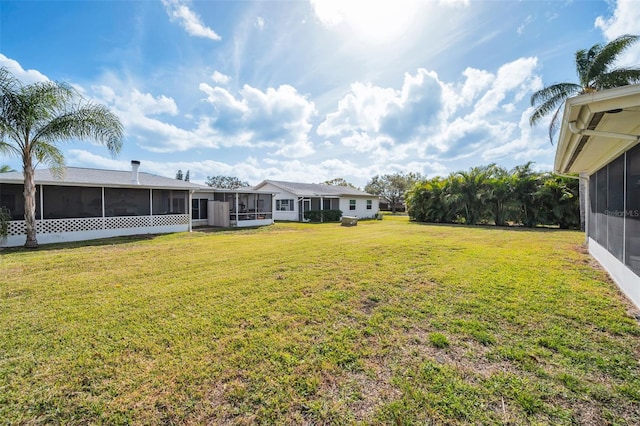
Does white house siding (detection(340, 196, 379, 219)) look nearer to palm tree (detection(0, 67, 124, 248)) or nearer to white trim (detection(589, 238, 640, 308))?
palm tree (detection(0, 67, 124, 248))

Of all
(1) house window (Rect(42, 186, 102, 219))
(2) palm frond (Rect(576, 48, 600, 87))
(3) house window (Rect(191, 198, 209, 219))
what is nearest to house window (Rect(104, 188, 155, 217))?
(1) house window (Rect(42, 186, 102, 219))

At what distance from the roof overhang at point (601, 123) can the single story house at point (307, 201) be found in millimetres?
18623

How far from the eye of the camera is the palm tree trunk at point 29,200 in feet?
31.4

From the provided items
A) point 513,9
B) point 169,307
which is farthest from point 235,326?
point 513,9

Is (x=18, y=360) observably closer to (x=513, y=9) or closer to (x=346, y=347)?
(x=346, y=347)

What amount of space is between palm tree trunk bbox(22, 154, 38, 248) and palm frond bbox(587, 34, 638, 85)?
25408mm

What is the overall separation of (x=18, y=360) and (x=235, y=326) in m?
2.18

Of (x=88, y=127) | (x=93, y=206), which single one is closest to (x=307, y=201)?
(x=93, y=206)

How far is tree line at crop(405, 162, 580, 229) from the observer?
593 inches

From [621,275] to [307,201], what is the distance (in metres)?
21.2

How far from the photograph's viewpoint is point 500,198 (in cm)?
1703

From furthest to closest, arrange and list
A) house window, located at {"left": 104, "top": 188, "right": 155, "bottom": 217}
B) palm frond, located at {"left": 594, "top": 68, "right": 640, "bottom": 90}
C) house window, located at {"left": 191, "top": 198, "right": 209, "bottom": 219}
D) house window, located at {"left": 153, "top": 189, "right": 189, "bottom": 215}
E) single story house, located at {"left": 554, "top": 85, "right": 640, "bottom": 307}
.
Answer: house window, located at {"left": 191, "top": 198, "right": 209, "bottom": 219}, house window, located at {"left": 153, "top": 189, "right": 189, "bottom": 215}, house window, located at {"left": 104, "top": 188, "right": 155, "bottom": 217}, palm frond, located at {"left": 594, "top": 68, "right": 640, "bottom": 90}, single story house, located at {"left": 554, "top": 85, "right": 640, "bottom": 307}

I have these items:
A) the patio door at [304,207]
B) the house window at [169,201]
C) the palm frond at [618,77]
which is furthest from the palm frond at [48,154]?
the palm frond at [618,77]

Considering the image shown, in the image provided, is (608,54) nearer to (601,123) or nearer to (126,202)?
(601,123)
